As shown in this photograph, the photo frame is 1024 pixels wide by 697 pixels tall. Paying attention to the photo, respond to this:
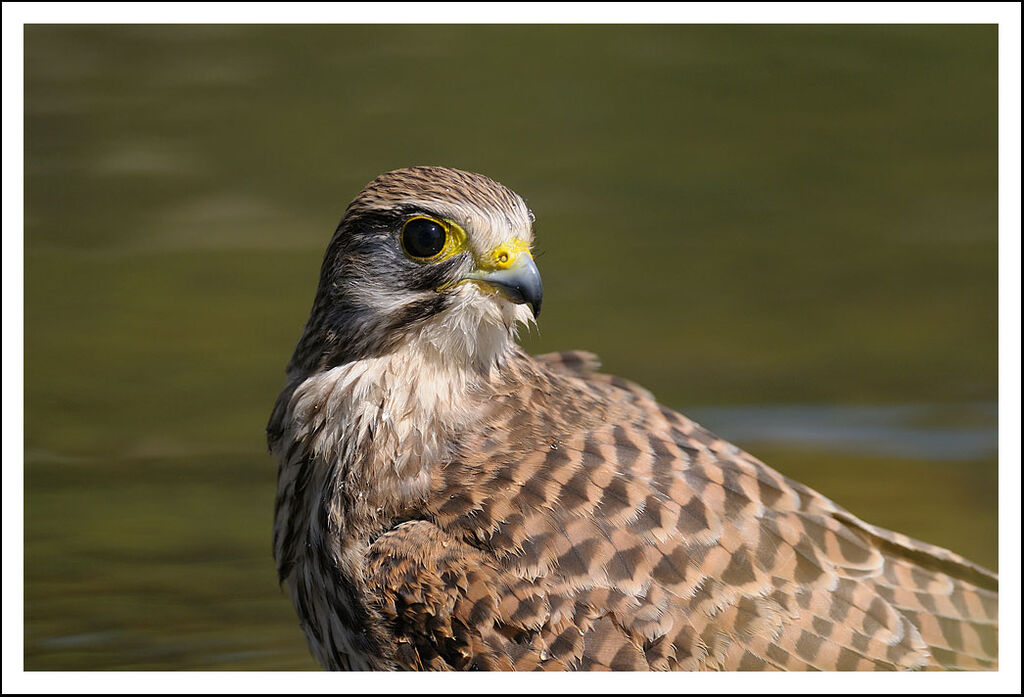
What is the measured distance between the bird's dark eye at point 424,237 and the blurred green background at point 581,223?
2268mm

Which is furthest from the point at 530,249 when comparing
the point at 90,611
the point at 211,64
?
the point at 211,64

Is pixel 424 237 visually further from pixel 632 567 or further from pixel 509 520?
pixel 632 567

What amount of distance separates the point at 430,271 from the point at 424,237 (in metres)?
0.11

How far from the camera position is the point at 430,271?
4.42 meters

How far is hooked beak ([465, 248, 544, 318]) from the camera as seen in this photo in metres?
4.32

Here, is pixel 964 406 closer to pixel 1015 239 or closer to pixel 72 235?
pixel 1015 239

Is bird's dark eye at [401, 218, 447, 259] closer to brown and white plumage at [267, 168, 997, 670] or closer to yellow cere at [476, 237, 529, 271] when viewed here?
brown and white plumage at [267, 168, 997, 670]

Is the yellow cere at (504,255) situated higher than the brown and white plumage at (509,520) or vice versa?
the yellow cere at (504,255)

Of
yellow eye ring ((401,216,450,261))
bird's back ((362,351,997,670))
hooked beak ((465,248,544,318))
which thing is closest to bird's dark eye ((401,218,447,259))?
yellow eye ring ((401,216,450,261))

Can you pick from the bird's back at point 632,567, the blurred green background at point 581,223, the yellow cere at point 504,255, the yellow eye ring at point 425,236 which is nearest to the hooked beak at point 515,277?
the yellow cere at point 504,255

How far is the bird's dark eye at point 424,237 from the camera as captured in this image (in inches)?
173

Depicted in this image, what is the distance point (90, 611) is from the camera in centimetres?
553

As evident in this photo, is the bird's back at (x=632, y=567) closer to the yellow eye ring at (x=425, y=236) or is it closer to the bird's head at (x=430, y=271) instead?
the bird's head at (x=430, y=271)

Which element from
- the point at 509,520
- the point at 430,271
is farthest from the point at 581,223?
the point at 509,520
